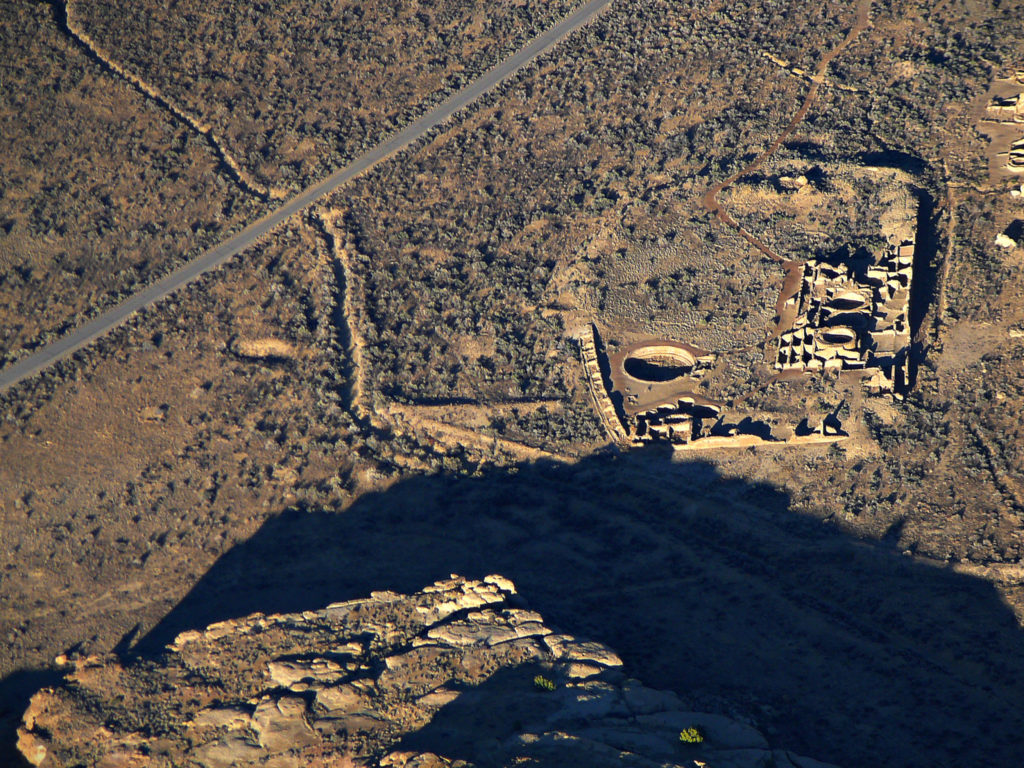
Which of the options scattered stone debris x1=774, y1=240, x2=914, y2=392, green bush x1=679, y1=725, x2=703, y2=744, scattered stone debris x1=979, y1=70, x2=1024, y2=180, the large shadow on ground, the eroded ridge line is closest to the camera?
green bush x1=679, y1=725, x2=703, y2=744

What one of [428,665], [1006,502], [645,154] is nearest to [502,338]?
[645,154]

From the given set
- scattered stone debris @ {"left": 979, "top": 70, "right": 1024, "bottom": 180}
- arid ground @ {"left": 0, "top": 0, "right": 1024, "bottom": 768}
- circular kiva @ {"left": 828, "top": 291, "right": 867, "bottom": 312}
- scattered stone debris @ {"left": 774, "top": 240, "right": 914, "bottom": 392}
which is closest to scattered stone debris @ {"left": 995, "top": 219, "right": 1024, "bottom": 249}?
arid ground @ {"left": 0, "top": 0, "right": 1024, "bottom": 768}

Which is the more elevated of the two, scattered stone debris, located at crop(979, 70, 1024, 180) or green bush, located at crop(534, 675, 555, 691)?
scattered stone debris, located at crop(979, 70, 1024, 180)

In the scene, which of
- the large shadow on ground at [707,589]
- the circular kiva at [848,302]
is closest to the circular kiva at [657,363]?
the large shadow on ground at [707,589]

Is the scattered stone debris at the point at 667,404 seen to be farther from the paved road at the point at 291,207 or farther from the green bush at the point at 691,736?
the paved road at the point at 291,207

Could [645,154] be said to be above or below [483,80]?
below

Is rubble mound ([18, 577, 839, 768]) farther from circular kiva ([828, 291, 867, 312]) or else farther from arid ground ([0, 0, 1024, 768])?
circular kiva ([828, 291, 867, 312])

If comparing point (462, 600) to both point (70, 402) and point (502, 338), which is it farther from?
point (70, 402)
